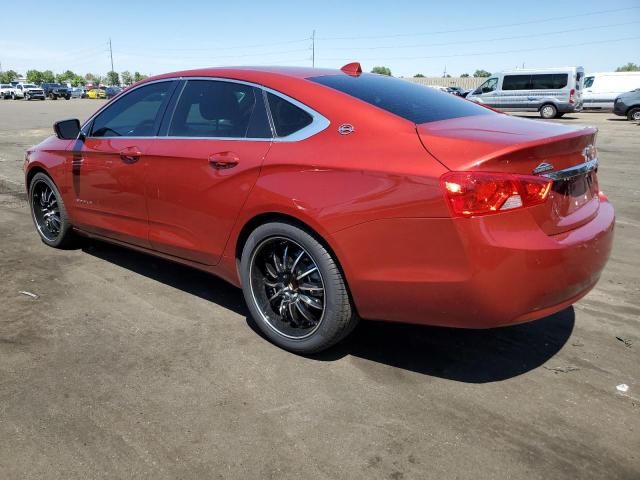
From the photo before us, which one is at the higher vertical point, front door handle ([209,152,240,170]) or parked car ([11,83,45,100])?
parked car ([11,83,45,100])

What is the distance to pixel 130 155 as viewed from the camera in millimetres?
3969

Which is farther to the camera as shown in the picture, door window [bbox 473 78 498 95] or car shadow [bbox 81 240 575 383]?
door window [bbox 473 78 498 95]

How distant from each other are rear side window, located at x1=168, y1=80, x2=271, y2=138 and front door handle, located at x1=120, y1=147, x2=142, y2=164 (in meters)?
0.33

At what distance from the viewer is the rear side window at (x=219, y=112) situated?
3324mm

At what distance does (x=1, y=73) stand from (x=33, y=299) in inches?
6685

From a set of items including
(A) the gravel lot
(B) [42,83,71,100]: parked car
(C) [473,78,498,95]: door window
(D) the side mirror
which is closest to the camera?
(A) the gravel lot

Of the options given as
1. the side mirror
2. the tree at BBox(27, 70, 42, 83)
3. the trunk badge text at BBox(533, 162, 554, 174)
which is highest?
the tree at BBox(27, 70, 42, 83)

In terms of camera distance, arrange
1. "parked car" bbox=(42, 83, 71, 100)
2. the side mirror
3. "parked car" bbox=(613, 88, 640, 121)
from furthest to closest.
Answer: "parked car" bbox=(42, 83, 71, 100), "parked car" bbox=(613, 88, 640, 121), the side mirror

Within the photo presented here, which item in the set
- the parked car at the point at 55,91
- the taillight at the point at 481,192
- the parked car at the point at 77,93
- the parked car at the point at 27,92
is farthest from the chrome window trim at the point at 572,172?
the parked car at the point at 77,93

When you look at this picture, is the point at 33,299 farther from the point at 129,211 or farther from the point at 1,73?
the point at 1,73

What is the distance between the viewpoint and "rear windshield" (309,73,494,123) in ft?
9.93

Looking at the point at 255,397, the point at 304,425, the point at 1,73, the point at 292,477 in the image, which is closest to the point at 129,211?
the point at 255,397

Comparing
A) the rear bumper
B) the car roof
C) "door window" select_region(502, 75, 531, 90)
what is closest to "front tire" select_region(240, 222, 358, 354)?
the rear bumper

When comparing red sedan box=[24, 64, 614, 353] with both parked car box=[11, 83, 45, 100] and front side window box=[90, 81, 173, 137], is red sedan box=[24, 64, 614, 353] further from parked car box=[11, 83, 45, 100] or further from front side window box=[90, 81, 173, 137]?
parked car box=[11, 83, 45, 100]
